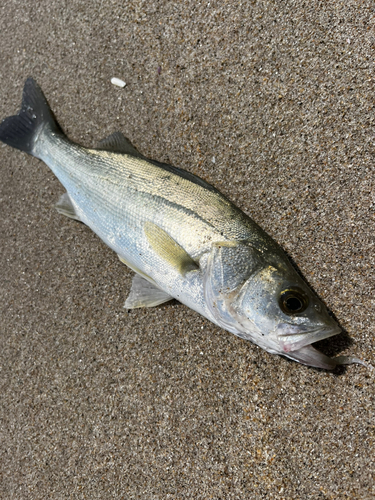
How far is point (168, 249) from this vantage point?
1418 millimetres

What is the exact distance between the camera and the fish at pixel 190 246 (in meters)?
1.20

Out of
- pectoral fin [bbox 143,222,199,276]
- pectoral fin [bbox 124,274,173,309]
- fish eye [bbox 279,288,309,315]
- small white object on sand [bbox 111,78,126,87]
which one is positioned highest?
small white object on sand [bbox 111,78,126,87]

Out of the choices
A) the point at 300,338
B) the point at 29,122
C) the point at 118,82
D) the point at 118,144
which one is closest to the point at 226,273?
the point at 300,338

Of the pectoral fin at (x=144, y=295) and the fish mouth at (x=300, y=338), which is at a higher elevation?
the fish mouth at (x=300, y=338)

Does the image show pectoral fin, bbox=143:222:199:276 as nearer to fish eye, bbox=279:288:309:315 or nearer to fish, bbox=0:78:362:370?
fish, bbox=0:78:362:370

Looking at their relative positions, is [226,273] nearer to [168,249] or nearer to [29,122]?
[168,249]

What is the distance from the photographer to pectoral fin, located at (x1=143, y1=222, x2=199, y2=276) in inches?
54.8

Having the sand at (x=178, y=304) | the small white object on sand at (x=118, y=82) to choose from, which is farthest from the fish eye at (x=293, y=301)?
the small white object on sand at (x=118, y=82)

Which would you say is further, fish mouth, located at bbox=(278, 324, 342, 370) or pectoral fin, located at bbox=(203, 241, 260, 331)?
pectoral fin, located at bbox=(203, 241, 260, 331)

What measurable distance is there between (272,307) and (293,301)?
0.26 ft

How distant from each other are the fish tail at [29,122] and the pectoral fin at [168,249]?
101 cm

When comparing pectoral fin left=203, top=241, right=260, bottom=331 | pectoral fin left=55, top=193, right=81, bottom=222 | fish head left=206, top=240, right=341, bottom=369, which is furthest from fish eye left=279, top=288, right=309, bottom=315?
pectoral fin left=55, top=193, right=81, bottom=222

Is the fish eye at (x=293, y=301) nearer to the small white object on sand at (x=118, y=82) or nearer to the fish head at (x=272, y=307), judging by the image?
the fish head at (x=272, y=307)

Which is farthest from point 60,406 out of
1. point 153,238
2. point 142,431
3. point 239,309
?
point 239,309
